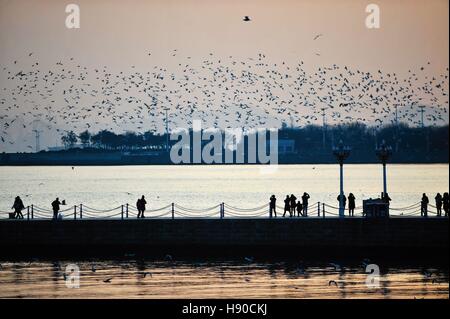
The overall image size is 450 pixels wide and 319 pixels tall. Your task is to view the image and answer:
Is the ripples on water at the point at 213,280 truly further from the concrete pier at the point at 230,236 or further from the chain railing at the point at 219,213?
the chain railing at the point at 219,213

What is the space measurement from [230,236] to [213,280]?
4335 millimetres

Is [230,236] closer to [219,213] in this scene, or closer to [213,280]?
[213,280]

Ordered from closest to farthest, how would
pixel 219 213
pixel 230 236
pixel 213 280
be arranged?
pixel 213 280 < pixel 230 236 < pixel 219 213

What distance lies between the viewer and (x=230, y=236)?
129 ft

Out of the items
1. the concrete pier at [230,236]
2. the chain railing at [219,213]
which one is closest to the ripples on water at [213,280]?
the concrete pier at [230,236]

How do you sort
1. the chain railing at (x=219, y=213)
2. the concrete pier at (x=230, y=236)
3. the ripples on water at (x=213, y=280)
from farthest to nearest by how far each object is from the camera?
the chain railing at (x=219, y=213) → the concrete pier at (x=230, y=236) → the ripples on water at (x=213, y=280)

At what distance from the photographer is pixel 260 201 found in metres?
92.8

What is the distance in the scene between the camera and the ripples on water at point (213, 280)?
108 feet

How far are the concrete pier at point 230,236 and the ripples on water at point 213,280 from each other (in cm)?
107

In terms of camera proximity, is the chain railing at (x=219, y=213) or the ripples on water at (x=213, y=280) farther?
the chain railing at (x=219, y=213)

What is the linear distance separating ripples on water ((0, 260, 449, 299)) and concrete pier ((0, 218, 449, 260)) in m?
1.07

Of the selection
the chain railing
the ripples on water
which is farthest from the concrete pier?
the ripples on water

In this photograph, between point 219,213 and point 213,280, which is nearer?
point 213,280

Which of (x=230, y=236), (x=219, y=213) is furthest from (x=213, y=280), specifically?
(x=219, y=213)
